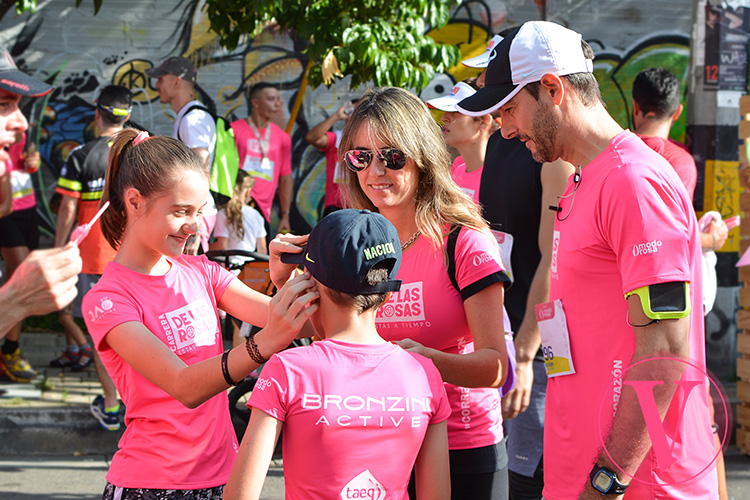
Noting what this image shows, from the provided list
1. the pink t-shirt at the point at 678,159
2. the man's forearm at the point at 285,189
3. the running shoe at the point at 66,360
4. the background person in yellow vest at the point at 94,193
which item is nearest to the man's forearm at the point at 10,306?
the pink t-shirt at the point at 678,159

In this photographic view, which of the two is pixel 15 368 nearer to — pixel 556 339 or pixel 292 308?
pixel 292 308

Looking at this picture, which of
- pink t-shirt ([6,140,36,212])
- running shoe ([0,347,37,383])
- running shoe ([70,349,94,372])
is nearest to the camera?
running shoe ([0,347,37,383])

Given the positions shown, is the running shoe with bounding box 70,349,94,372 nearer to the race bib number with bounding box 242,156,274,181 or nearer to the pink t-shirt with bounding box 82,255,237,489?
the race bib number with bounding box 242,156,274,181

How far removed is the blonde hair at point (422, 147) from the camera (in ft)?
8.29

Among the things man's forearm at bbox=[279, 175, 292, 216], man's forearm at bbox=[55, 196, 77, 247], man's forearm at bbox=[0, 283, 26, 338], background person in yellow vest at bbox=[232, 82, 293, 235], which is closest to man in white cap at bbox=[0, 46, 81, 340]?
man's forearm at bbox=[0, 283, 26, 338]

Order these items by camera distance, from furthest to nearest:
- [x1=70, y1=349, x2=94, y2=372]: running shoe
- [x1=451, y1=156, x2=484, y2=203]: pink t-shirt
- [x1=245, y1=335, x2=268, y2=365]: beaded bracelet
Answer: [x1=70, y1=349, x2=94, y2=372]: running shoe → [x1=451, y1=156, x2=484, y2=203]: pink t-shirt → [x1=245, y1=335, x2=268, y2=365]: beaded bracelet

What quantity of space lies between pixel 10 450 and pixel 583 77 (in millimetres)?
5155

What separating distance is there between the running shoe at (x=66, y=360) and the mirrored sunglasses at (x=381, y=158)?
17.5 feet

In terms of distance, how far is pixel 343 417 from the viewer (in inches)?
74.0

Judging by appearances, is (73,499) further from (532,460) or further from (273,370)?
(273,370)

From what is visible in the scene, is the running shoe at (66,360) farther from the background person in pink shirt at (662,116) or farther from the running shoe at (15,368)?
the background person in pink shirt at (662,116)

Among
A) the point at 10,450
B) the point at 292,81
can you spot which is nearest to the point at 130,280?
the point at 10,450

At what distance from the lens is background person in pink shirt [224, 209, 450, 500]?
6.14 feet

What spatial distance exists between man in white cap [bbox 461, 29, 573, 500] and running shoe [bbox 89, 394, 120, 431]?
3.23 metres
